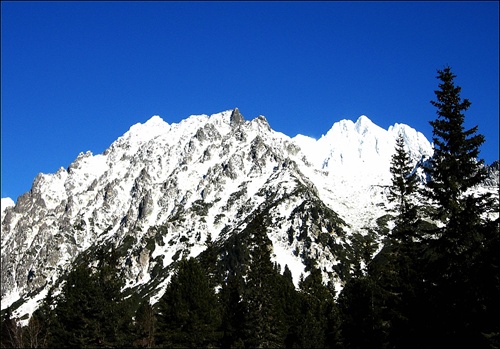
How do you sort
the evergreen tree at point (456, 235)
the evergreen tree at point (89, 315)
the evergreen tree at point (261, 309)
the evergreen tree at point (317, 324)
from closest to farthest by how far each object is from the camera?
the evergreen tree at point (456, 235) < the evergreen tree at point (89, 315) < the evergreen tree at point (261, 309) < the evergreen tree at point (317, 324)

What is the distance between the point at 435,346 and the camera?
37.3m

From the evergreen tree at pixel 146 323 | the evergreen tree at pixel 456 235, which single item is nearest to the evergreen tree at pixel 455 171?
the evergreen tree at pixel 456 235

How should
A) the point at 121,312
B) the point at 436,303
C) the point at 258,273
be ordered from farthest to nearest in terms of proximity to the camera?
the point at 258,273, the point at 121,312, the point at 436,303

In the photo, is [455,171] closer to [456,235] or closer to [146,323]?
[456,235]

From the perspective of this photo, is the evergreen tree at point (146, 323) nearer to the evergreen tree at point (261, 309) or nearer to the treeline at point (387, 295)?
the treeline at point (387, 295)

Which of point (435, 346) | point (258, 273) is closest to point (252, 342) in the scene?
point (258, 273)

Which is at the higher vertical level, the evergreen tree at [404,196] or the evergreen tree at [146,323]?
the evergreen tree at [404,196]

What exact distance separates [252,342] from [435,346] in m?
36.3

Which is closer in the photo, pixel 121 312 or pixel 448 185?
pixel 448 185

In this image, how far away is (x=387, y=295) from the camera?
5759 cm

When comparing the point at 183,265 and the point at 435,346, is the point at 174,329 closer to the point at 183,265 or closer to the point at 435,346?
the point at 183,265

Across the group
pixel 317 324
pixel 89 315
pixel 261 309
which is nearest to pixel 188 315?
pixel 261 309

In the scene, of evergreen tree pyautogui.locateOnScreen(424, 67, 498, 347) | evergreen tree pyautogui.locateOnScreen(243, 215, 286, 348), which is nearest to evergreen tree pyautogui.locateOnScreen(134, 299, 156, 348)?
evergreen tree pyautogui.locateOnScreen(243, 215, 286, 348)

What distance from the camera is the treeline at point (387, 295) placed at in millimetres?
35156
